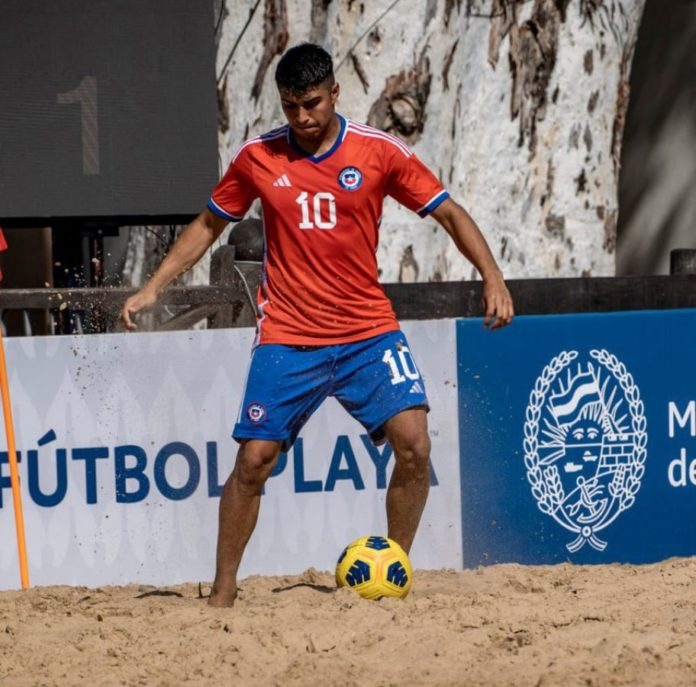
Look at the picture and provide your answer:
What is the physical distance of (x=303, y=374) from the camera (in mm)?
5266

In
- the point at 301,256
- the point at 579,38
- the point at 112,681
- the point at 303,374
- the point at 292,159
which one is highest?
the point at 579,38

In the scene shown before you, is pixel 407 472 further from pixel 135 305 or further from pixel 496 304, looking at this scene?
pixel 135 305

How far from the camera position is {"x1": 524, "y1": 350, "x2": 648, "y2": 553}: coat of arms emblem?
21.8ft

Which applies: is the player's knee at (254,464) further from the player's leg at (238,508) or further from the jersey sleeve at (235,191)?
the jersey sleeve at (235,191)

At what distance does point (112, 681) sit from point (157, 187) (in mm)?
3640

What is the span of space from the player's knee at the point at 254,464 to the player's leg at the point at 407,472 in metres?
0.48

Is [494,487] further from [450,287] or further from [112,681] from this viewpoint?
[112,681]

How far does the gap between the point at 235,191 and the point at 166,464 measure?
4.97ft

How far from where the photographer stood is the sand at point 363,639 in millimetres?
4238

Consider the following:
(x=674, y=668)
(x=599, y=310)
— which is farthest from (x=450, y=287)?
(x=674, y=668)

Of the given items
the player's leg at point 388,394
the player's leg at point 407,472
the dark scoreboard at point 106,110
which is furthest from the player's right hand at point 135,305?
the dark scoreboard at point 106,110

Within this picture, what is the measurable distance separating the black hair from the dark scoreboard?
7.75 feet

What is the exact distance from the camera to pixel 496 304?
17.4 ft

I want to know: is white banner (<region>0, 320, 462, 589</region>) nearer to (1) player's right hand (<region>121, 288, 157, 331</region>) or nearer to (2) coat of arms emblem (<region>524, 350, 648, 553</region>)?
(2) coat of arms emblem (<region>524, 350, 648, 553</region>)
